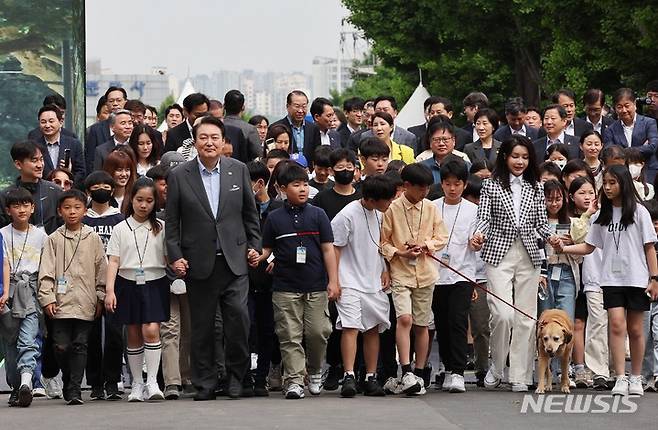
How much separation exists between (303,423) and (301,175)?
8.56 feet

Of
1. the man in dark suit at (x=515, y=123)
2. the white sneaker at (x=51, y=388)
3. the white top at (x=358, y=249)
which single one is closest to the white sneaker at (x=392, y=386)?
the white top at (x=358, y=249)

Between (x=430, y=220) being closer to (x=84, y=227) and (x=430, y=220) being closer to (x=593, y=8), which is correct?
(x=84, y=227)

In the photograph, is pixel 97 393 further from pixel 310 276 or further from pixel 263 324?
pixel 310 276

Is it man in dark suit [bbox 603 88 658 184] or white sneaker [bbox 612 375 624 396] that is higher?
man in dark suit [bbox 603 88 658 184]

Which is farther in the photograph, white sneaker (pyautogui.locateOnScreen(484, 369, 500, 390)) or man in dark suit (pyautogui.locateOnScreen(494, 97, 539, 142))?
man in dark suit (pyautogui.locateOnScreen(494, 97, 539, 142))

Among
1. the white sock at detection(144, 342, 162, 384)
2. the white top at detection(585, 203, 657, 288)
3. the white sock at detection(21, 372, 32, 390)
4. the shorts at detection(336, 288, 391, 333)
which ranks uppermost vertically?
the white top at detection(585, 203, 657, 288)

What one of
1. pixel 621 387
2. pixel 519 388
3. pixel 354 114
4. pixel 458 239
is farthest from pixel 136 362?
pixel 354 114

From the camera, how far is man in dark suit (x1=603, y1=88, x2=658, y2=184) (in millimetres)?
17312

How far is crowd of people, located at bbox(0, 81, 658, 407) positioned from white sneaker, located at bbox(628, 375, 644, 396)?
12 mm

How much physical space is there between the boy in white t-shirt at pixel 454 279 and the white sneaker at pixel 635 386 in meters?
1.32

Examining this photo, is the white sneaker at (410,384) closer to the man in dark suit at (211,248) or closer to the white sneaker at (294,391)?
the white sneaker at (294,391)

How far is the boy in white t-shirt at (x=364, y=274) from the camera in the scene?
43.0ft

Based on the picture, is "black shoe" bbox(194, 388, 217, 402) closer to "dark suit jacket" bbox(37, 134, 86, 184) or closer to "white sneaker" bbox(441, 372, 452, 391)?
"white sneaker" bbox(441, 372, 452, 391)

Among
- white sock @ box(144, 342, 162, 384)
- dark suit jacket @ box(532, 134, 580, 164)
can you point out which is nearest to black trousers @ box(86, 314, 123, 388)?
white sock @ box(144, 342, 162, 384)
